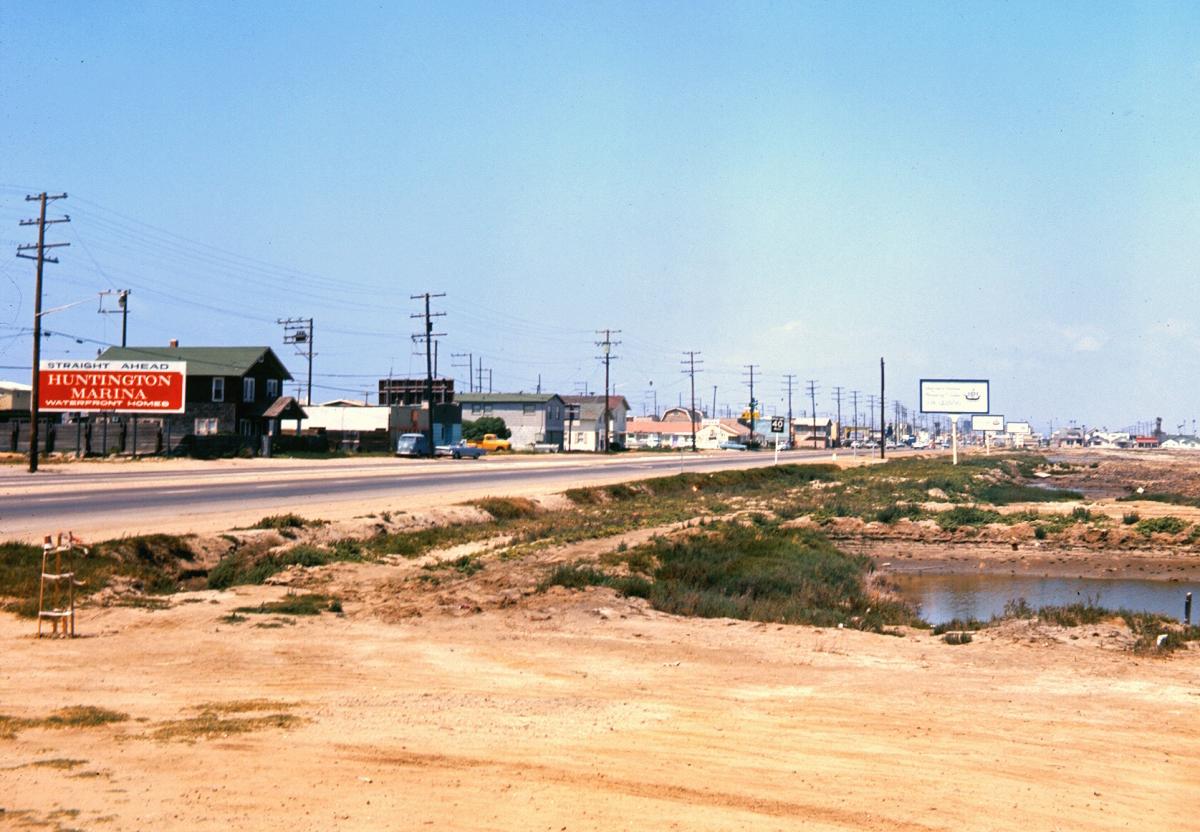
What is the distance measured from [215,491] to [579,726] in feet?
99.4

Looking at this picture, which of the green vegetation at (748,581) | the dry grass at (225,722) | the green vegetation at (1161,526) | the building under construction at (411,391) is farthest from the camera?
the building under construction at (411,391)

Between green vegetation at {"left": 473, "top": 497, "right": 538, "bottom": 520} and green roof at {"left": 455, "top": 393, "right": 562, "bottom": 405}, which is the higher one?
green roof at {"left": 455, "top": 393, "right": 562, "bottom": 405}

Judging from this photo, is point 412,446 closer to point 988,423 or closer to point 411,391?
point 411,391

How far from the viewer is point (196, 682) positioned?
11086 mm

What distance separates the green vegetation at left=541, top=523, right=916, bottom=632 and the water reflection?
5.15 ft

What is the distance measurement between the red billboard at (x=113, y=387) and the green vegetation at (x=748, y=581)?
47.6 m

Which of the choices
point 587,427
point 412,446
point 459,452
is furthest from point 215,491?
point 587,427

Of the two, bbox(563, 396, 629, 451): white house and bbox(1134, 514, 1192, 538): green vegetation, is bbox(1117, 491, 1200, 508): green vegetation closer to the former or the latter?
bbox(1134, 514, 1192, 538): green vegetation

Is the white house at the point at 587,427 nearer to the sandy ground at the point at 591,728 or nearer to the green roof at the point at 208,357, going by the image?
the green roof at the point at 208,357

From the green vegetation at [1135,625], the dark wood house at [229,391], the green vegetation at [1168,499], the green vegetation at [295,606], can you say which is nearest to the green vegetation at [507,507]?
the green vegetation at [295,606]

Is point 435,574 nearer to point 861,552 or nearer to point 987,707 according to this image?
point 987,707

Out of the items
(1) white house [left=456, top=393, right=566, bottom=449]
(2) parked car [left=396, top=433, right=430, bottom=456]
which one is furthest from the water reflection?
(1) white house [left=456, top=393, right=566, bottom=449]

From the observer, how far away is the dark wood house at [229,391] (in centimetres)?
7625

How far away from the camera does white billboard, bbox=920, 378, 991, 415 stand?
10357 centimetres
